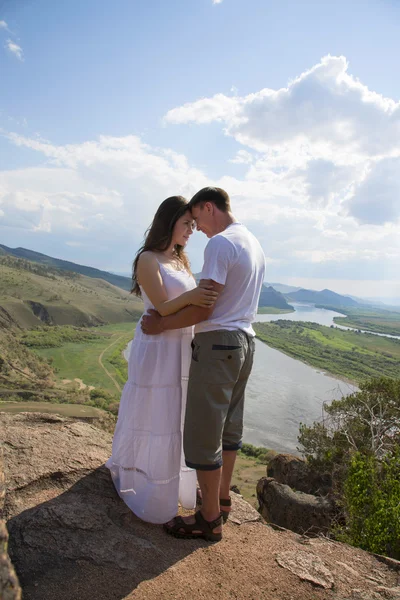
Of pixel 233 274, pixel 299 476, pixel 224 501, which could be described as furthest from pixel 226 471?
pixel 299 476

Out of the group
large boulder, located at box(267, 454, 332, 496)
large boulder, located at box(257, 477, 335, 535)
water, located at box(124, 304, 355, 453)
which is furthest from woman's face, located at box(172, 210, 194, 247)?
water, located at box(124, 304, 355, 453)

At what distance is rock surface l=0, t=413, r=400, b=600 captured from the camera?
2645 millimetres

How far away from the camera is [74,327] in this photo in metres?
85.6

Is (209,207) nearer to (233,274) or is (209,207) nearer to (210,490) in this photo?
(233,274)

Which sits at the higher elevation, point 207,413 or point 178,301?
point 178,301

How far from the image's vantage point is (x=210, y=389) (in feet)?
9.46

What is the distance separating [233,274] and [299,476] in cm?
1192

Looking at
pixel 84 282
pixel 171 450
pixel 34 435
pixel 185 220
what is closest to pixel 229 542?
pixel 171 450

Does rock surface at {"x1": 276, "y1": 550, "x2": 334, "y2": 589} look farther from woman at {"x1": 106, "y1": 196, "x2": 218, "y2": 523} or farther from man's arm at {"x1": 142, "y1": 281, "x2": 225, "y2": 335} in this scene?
man's arm at {"x1": 142, "y1": 281, "x2": 225, "y2": 335}

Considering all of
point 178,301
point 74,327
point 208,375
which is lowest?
point 74,327

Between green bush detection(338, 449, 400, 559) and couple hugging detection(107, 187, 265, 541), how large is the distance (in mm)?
2486

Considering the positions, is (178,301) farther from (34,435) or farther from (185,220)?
(34,435)

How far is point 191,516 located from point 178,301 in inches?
71.3

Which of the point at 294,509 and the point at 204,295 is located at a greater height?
the point at 204,295
